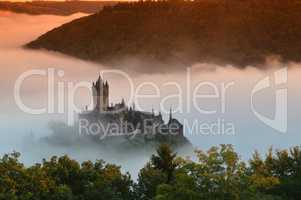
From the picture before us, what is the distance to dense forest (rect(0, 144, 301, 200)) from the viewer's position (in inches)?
687

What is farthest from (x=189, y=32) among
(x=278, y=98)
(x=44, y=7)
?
(x=44, y=7)

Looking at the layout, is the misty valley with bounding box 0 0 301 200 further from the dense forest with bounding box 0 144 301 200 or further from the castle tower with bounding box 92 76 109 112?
the dense forest with bounding box 0 144 301 200

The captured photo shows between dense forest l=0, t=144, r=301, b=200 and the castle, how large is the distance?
16056mm

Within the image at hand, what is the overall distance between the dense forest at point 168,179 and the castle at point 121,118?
16.1 meters

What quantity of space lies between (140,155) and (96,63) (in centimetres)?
602

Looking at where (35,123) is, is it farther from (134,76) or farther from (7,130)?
(134,76)

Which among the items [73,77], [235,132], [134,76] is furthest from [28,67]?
[235,132]

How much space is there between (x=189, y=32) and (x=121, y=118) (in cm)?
659

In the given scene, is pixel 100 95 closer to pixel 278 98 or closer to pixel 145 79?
pixel 145 79

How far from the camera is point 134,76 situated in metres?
44.7

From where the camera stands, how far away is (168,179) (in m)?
23.7

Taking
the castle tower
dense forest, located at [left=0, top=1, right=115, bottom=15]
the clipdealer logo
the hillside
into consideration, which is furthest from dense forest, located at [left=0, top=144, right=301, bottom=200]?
the hillside

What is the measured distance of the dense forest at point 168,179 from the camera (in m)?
17.5

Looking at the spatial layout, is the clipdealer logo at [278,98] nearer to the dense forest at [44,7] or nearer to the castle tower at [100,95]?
the castle tower at [100,95]
